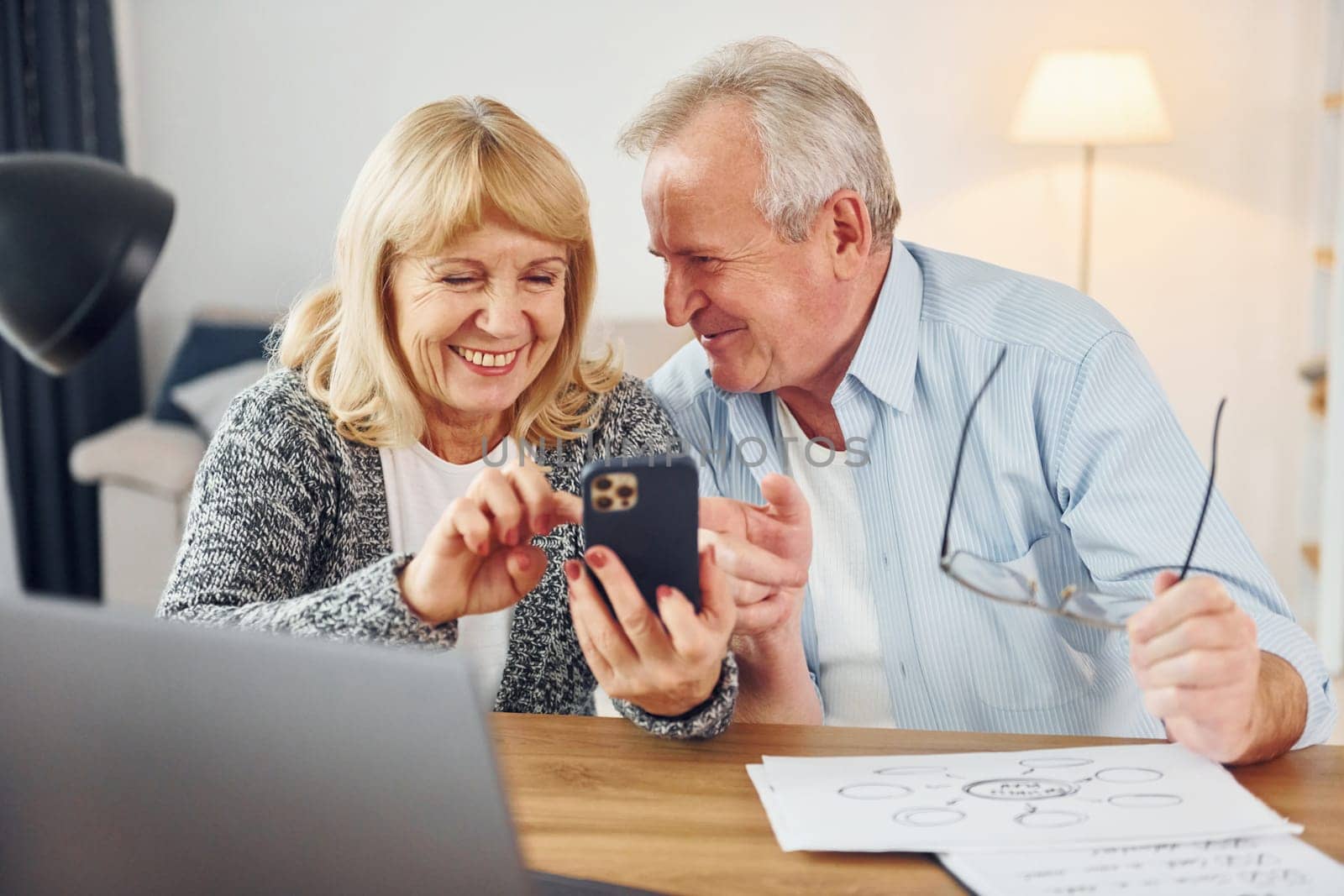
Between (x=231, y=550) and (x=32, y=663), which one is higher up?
(x=32, y=663)

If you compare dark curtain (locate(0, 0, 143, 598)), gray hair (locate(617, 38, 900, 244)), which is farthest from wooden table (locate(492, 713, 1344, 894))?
dark curtain (locate(0, 0, 143, 598))

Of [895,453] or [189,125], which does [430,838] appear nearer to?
[895,453]

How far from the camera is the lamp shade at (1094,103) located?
3.13m

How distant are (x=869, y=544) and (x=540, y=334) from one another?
0.45m

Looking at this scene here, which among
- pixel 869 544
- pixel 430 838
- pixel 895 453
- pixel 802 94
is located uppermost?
pixel 802 94

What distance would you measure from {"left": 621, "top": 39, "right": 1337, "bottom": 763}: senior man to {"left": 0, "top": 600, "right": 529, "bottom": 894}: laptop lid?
82 cm

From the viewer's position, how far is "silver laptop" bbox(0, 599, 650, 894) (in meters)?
0.53

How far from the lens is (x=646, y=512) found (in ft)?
2.97

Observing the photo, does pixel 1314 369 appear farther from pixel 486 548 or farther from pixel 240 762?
pixel 240 762

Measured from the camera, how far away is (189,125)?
3.95m

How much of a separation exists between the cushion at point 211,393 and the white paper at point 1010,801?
2.75m

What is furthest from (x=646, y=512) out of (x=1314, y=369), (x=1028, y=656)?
(x=1314, y=369)

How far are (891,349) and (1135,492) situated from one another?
32cm

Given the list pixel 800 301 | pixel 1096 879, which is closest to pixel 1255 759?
pixel 1096 879
